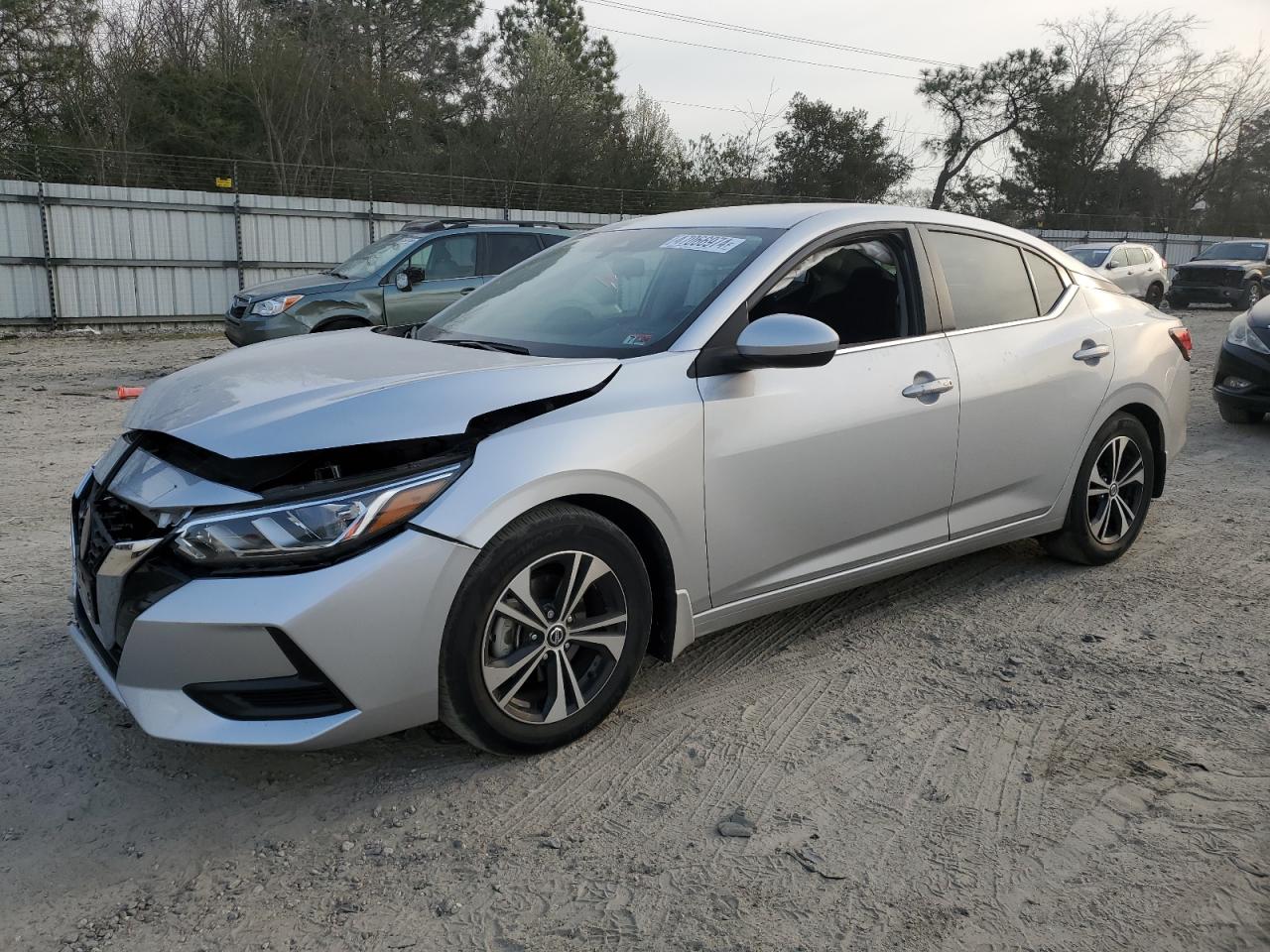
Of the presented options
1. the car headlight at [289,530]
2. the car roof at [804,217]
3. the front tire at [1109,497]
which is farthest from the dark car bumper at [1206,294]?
the car headlight at [289,530]

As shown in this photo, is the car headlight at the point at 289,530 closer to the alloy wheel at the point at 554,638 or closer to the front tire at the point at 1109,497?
the alloy wheel at the point at 554,638

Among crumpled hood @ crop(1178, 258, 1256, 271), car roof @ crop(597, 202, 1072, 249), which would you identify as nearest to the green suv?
car roof @ crop(597, 202, 1072, 249)

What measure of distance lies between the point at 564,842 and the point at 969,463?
230 centimetres

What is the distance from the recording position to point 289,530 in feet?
8.71

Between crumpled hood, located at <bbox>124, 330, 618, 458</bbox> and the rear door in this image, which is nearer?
crumpled hood, located at <bbox>124, 330, 618, 458</bbox>

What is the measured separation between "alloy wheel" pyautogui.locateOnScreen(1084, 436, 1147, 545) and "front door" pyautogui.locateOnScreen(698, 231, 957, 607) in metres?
1.14

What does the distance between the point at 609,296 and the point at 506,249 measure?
792cm

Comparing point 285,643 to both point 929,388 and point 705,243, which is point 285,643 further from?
point 929,388

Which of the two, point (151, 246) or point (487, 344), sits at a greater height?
point (487, 344)

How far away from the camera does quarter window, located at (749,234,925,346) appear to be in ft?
12.3

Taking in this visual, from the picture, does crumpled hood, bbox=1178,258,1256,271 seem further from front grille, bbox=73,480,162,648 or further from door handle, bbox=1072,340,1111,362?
front grille, bbox=73,480,162,648

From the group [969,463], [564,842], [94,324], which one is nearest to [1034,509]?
[969,463]

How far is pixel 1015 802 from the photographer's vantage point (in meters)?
2.89

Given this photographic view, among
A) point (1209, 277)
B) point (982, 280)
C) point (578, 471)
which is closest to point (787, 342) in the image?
point (578, 471)
